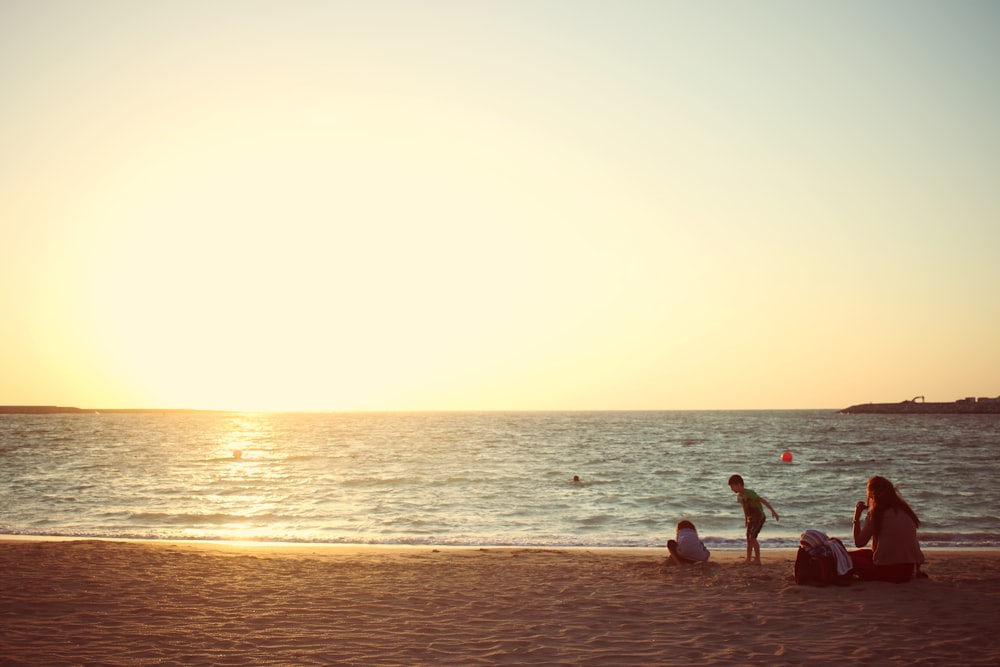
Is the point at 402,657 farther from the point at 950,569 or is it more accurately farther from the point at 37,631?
the point at 950,569

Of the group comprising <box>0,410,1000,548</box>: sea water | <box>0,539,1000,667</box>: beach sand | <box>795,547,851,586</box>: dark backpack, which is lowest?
<box>0,410,1000,548</box>: sea water

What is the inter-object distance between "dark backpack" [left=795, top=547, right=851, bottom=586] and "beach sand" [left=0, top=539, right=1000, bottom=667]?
21cm

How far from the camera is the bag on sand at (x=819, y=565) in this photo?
440 inches

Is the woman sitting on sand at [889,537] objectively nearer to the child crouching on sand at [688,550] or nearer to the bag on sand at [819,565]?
the bag on sand at [819,565]

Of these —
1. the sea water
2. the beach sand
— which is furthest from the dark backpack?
the sea water

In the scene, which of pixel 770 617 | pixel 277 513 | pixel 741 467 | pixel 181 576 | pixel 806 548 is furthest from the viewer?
pixel 741 467

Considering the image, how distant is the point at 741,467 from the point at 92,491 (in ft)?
114

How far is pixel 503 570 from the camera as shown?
1348 centimetres

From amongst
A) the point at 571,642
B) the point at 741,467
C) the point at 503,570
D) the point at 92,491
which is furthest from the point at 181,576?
the point at 741,467

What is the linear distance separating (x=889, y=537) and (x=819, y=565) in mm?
1123

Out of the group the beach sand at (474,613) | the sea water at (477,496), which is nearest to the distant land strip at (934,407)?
the sea water at (477,496)

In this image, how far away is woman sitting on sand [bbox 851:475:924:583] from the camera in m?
11.1

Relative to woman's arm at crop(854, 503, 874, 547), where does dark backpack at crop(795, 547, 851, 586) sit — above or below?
below

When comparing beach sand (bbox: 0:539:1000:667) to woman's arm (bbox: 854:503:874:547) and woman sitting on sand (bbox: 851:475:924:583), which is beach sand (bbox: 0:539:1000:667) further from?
woman's arm (bbox: 854:503:874:547)
